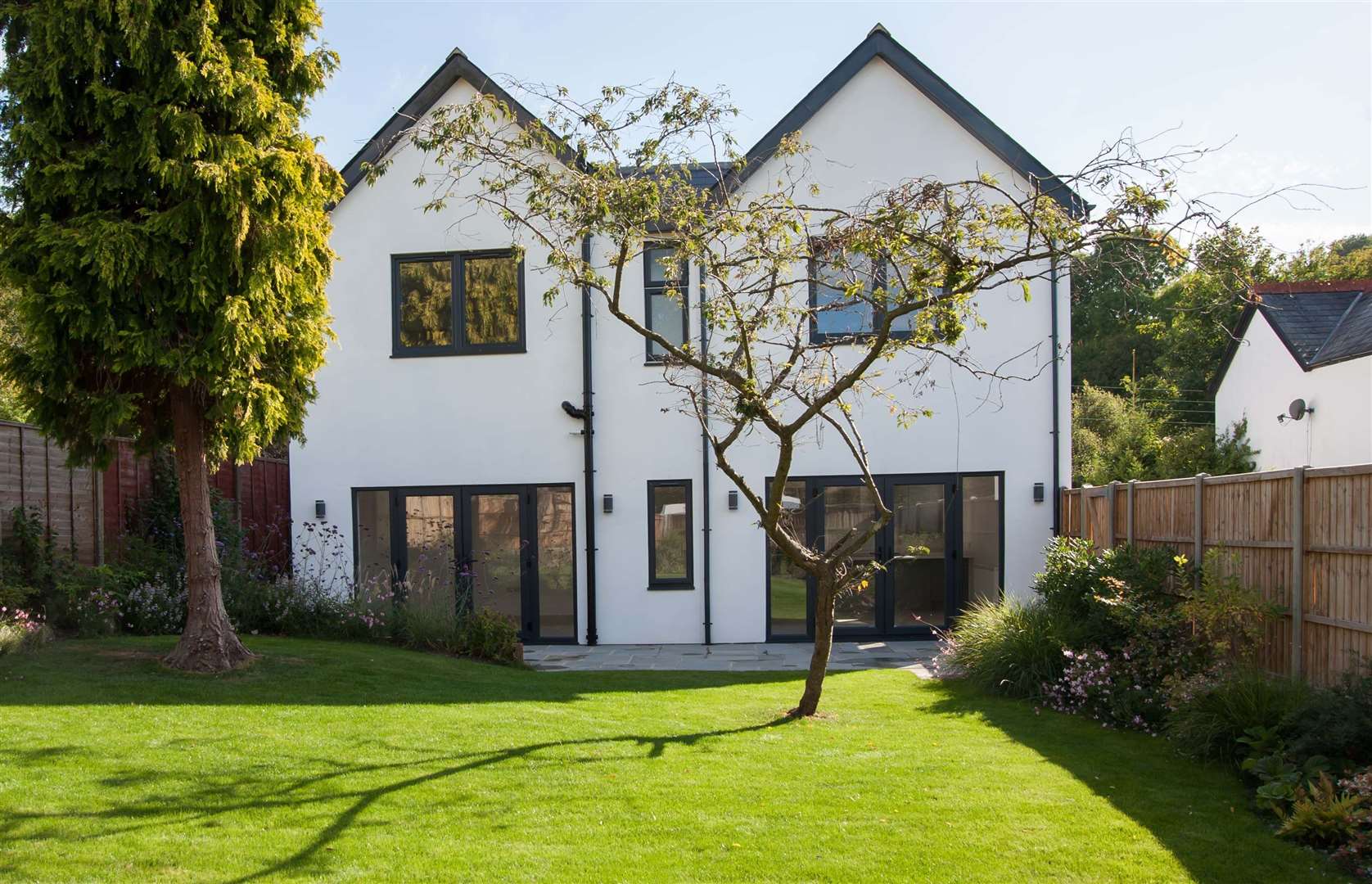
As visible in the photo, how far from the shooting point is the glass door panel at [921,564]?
13.2 meters

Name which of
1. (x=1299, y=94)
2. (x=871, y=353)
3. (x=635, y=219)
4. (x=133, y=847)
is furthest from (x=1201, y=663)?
(x=133, y=847)

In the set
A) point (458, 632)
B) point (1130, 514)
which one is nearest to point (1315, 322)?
point (1130, 514)

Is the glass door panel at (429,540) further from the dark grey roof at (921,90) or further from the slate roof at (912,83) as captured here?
the dark grey roof at (921,90)

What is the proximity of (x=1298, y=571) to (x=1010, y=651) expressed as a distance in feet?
8.23

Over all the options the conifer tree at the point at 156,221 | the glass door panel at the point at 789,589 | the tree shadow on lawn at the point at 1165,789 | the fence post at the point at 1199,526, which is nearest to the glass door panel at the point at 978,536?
the glass door panel at the point at 789,589

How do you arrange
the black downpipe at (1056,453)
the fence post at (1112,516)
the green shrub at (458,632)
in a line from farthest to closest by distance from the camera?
1. the black downpipe at (1056,453)
2. the green shrub at (458,632)
3. the fence post at (1112,516)

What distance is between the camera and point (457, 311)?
44.9ft

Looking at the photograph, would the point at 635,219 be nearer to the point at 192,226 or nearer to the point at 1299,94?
the point at 192,226

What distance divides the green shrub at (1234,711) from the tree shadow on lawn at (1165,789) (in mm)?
137

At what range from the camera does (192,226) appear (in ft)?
26.9

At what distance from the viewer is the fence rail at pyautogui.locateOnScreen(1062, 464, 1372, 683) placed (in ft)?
22.1

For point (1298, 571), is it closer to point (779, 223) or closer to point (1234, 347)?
point (779, 223)

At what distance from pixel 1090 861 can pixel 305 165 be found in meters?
7.90

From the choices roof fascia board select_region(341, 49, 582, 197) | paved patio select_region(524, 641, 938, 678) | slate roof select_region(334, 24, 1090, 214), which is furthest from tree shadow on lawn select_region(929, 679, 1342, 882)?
roof fascia board select_region(341, 49, 582, 197)
